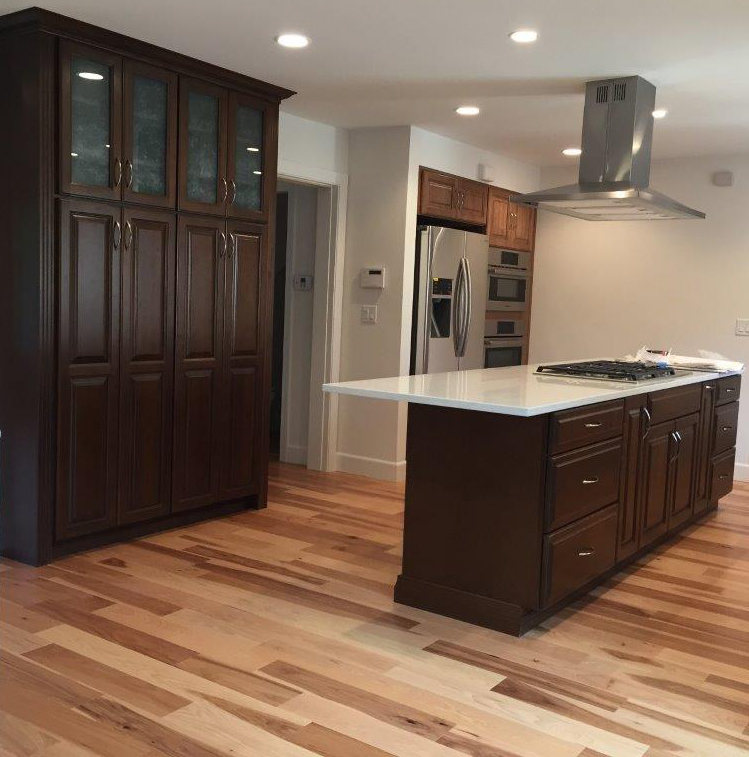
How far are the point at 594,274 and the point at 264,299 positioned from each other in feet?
10.2

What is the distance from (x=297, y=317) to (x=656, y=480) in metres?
2.92

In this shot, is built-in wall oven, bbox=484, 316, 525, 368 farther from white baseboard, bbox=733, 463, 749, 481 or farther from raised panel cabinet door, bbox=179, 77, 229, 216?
raised panel cabinet door, bbox=179, 77, 229, 216

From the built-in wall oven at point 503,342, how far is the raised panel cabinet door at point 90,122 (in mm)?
3260

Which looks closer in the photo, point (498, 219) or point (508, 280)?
point (498, 219)

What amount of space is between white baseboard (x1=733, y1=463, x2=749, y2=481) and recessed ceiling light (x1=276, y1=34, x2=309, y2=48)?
169 inches

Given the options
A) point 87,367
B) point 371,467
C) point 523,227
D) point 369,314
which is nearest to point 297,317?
point 369,314

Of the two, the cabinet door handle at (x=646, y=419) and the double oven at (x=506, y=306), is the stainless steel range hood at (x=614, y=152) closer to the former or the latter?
the cabinet door handle at (x=646, y=419)

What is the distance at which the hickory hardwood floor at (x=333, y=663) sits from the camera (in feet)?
7.86

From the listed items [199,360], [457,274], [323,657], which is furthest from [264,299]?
[323,657]

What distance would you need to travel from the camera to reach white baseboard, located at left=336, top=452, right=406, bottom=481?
228 inches

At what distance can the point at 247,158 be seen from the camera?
457cm

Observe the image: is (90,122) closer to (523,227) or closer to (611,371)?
(611,371)

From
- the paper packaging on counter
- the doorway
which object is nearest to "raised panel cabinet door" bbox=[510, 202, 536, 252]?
the doorway

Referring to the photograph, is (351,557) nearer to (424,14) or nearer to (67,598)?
(67,598)
